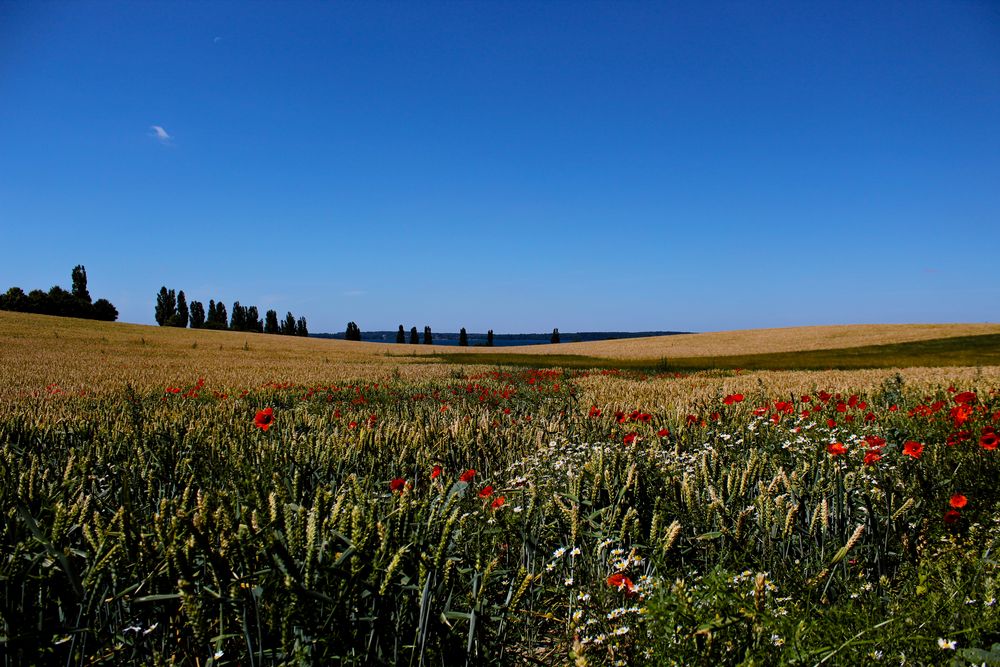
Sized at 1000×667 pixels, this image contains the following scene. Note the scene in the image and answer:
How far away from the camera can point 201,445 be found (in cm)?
465

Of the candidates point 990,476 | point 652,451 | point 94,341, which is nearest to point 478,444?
point 652,451

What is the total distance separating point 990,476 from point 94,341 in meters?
36.8

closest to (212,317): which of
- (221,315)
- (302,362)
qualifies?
(221,315)

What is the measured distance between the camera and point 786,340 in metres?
51.2

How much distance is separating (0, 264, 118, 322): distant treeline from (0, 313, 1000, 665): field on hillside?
80.8 metres

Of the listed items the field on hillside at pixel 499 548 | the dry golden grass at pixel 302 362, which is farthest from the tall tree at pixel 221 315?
the field on hillside at pixel 499 548

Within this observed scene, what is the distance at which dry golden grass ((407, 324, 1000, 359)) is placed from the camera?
44.8m

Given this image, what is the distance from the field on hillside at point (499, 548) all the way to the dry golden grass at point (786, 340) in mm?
36915

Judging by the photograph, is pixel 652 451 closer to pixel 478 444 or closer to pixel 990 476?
pixel 478 444

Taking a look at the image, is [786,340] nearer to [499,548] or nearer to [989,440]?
[989,440]

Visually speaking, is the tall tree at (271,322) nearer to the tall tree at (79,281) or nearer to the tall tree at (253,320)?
the tall tree at (253,320)

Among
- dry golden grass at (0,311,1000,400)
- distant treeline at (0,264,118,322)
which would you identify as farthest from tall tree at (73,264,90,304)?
dry golden grass at (0,311,1000,400)

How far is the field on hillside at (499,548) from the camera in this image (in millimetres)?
1768

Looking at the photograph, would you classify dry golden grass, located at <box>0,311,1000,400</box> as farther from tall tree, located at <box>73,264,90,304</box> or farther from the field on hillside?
tall tree, located at <box>73,264,90,304</box>
